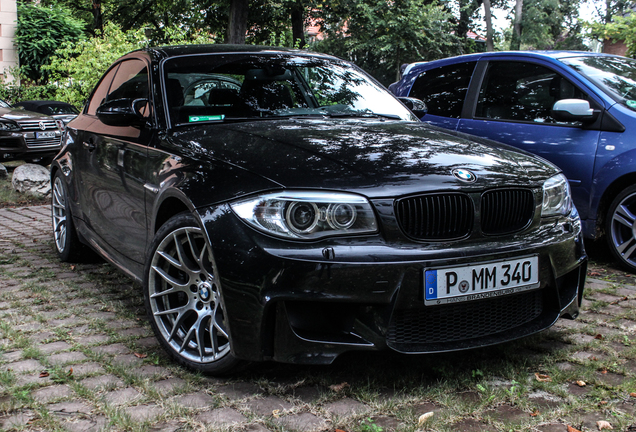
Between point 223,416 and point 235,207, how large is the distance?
0.84m

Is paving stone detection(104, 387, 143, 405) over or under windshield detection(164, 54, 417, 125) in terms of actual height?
under

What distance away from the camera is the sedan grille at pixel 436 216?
8.77ft

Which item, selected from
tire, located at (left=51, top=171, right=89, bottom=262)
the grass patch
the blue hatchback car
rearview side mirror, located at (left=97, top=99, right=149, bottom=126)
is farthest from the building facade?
rearview side mirror, located at (left=97, top=99, right=149, bottom=126)

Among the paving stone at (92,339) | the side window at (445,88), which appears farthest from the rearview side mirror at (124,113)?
the side window at (445,88)

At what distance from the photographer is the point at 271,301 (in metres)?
2.55

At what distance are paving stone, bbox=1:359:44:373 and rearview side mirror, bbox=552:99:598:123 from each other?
397 cm

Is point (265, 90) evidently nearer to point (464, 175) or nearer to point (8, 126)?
point (464, 175)

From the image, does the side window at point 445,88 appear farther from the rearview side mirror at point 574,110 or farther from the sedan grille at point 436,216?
the sedan grille at point 436,216

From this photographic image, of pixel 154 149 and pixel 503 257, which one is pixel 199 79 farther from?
pixel 503 257

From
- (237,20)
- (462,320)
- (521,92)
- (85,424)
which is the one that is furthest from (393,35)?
(85,424)

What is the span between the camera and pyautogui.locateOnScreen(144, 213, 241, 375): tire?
2.88 metres

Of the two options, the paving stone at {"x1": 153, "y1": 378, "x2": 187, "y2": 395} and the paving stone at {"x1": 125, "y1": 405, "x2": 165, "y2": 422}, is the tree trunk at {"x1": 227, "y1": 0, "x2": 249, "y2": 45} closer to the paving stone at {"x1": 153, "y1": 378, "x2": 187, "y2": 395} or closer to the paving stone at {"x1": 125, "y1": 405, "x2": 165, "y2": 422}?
the paving stone at {"x1": 153, "y1": 378, "x2": 187, "y2": 395}

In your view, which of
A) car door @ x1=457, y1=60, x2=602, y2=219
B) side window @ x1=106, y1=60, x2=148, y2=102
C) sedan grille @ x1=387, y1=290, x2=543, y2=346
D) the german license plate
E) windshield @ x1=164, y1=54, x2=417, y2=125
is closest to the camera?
sedan grille @ x1=387, y1=290, x2=543, y2=346

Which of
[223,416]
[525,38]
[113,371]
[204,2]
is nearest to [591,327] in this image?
[223,416]
